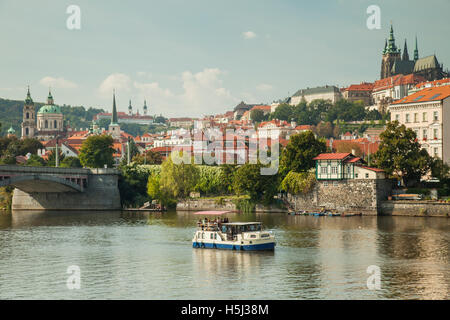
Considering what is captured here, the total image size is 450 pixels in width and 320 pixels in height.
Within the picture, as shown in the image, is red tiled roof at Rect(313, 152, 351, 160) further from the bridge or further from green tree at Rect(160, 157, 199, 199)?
the bridge

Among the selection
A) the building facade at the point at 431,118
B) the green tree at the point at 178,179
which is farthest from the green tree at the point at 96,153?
the building facade at the point at 431,118

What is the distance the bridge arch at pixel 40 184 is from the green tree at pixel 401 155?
139 feet

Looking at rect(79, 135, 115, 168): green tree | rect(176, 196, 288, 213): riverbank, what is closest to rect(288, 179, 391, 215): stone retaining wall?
rect(176, 196, 288, 213): riverbank

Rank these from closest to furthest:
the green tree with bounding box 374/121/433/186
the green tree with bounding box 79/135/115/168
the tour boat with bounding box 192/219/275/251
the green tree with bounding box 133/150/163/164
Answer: the tour boat with bounding box 192/219/275/251, the green tree with bounding box 374/121/433/186, the green tree with bounding box 79/135/115/168, the green tree with bounding box 133/150/163/164

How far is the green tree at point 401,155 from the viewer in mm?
85500

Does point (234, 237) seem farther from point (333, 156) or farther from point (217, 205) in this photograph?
point (217, 205)

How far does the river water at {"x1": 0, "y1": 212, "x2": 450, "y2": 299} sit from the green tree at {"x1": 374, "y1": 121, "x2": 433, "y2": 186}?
Result: 1093 cm

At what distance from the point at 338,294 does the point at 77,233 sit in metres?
36.5

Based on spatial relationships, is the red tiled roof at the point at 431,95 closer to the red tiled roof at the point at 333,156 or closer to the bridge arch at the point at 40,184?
the red tiled roof at the point at 333,156

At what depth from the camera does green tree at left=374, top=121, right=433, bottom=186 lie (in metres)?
85.5

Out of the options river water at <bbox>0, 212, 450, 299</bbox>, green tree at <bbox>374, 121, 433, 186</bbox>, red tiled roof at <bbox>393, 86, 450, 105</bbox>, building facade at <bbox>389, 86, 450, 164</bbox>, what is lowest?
river water at <bbox>0, 212, 450, 299</bbox>

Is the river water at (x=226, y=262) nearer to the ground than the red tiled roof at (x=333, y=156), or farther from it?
nearer to the ground

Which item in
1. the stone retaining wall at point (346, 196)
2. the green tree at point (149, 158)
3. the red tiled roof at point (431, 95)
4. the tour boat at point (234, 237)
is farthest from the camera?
the green tree at point (149, 158)
